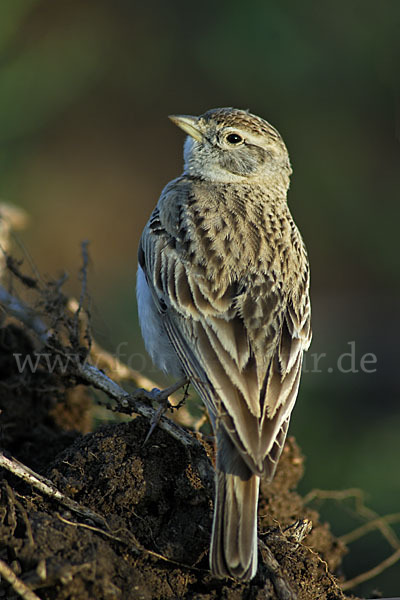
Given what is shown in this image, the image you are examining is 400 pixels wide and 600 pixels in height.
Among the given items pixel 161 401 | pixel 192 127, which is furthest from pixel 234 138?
pixel 161 401

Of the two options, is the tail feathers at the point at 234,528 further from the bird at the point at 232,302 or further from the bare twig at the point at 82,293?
the bare twig at the point at 82,293

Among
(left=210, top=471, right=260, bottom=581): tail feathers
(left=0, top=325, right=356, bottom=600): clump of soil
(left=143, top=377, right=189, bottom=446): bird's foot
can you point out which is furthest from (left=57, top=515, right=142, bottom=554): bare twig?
(left=143, top=377, right=189, bottom=446): bird's foot

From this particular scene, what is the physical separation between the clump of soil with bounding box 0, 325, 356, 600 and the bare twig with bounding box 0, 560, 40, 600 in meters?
0.03

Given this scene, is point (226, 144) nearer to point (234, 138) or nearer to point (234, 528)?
point (234, 138)

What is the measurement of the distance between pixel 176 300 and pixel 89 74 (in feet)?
20.4

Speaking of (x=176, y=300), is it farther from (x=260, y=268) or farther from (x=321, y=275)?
(x=321, y=275)

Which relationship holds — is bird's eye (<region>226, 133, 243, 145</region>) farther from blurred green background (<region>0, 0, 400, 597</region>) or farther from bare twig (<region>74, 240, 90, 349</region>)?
blurred green background (<region>0, 0, 400, 597</region>)

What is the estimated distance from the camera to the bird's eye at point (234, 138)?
5277 mm

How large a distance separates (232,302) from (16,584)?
184 centimetres

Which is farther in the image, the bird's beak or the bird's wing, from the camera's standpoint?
the bird's beak

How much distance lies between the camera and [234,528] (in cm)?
304

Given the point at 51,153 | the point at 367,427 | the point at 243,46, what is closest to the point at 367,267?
the point at 367,427

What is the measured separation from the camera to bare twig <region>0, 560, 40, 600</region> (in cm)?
277

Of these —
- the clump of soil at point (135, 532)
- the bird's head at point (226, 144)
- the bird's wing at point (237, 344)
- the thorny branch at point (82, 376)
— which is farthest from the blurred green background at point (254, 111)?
the clump of soil at point (135, 532)
